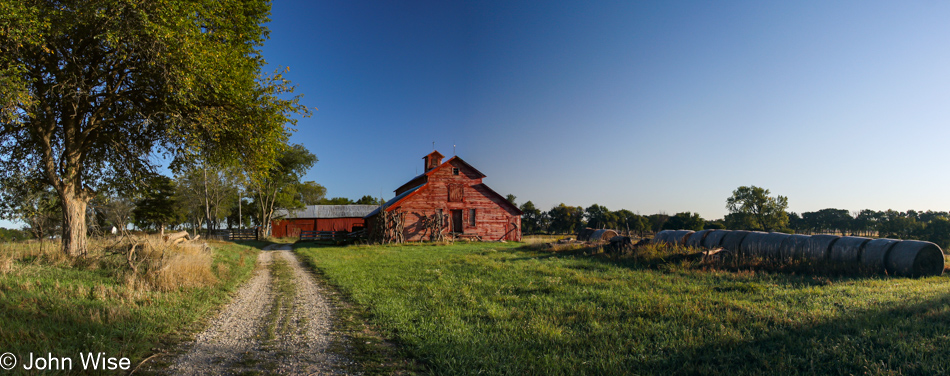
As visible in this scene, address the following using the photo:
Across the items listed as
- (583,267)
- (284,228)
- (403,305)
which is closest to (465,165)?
(583,267)

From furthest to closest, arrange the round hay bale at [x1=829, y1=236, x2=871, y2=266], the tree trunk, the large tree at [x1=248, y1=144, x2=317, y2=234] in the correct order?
the large tree at [x1=248, y1=144, x2=317, y2=234] < the round hay bale at [x1=829, y1=236, x2=871, y2=266] < the tree trunk

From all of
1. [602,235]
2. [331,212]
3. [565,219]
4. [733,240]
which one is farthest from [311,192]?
[733,240]

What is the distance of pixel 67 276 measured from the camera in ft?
28.6

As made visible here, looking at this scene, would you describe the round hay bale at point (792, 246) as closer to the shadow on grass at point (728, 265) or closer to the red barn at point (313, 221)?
the shadow on grass at point (728, 265)

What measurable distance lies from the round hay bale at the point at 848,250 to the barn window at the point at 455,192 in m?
24.4

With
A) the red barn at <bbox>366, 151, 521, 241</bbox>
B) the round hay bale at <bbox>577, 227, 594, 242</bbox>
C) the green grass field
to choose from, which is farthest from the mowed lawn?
the red barn at <bbox>366, 151, 521, 241</bbox>

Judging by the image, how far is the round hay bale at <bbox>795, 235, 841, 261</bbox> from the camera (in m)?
13.3

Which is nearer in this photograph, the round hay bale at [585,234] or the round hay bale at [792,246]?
the round hay bale at [792,246]

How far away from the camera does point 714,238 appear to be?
18062 mm

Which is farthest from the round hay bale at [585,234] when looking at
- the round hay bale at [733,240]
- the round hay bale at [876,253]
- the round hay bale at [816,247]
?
the round hay bale at [876,253]

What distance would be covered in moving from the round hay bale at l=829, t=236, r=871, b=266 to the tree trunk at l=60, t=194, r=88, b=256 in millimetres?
22899

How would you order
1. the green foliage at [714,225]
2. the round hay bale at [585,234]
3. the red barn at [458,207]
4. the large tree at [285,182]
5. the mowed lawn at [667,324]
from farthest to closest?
the green foliage at [714,225] → the large tree at [285,182] → the red barn at [458,207] → the round hay bale at [585,234] → the mowed lawn at [667,324]

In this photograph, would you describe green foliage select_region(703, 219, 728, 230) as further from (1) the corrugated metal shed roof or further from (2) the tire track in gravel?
(2) the tire track in gravel

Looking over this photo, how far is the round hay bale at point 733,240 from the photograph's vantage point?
16.6m
